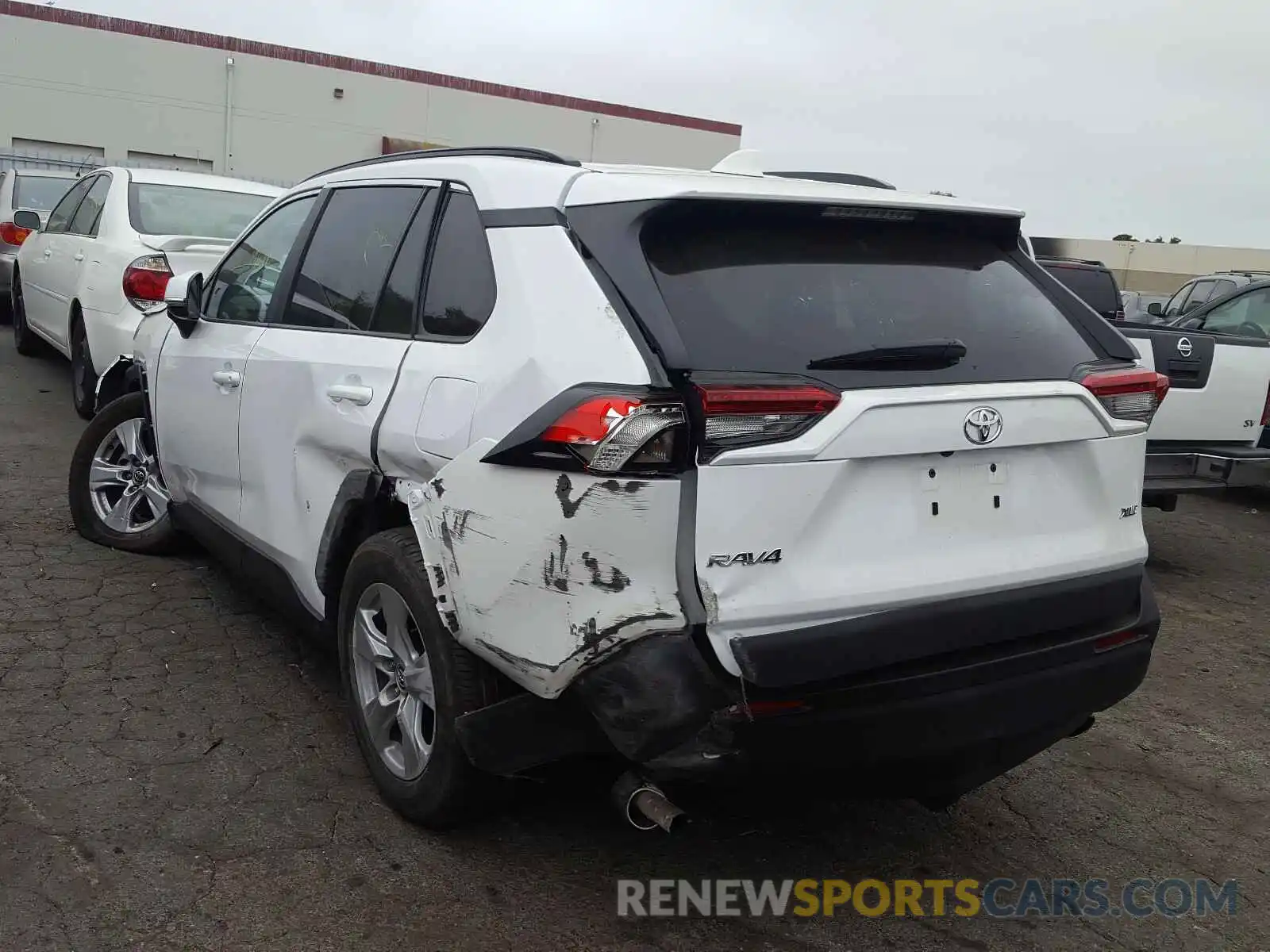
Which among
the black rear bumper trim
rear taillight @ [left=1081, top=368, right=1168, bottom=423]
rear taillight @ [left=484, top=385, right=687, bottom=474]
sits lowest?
the black rear bumper trim

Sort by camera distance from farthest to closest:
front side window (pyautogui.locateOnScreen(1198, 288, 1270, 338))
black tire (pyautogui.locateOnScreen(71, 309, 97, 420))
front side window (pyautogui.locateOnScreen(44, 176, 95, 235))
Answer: front side window (pyautogui.locateOnScreen(1198, 288, 1270, 338)) < front side window (pyautogui.locateOnScreen(44, 176, 95, 235)) < black tire (pyautogui.locateOnScreen(71, 309, 97, 420))

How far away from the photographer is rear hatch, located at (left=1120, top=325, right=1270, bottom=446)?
6617 millimetres

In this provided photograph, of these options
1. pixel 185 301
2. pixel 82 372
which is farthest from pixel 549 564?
pixel 82 372

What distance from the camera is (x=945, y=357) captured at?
273 cm

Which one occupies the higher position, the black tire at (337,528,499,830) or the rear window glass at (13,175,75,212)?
the rear window glass at (13,175,75,212)

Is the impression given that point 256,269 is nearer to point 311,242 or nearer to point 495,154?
point 311,242

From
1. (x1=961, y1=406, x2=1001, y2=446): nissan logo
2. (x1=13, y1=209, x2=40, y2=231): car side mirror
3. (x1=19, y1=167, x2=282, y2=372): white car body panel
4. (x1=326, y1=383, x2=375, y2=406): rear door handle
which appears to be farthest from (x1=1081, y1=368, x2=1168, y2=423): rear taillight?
(x1=13, y1=209, x2=40, y2=231): car side mirror

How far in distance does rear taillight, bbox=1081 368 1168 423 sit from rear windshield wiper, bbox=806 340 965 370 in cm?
42

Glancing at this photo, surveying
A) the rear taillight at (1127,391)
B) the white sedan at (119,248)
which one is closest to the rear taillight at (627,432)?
the rear taillight at (1127,391)

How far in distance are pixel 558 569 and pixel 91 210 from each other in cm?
742

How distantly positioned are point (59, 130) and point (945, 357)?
2922 cm

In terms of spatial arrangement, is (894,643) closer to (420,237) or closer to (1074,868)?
(1074,868)

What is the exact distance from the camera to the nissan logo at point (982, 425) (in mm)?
2633

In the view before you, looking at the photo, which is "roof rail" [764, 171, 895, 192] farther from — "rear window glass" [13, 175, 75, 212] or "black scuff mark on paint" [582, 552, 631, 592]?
"rear window glass" [13, 175, 75, 212]
